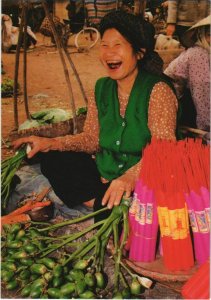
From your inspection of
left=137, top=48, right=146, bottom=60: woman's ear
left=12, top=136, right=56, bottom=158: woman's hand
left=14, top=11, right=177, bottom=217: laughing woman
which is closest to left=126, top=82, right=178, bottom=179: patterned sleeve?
left=14, top=11, right=177, bottom=217: laughing woman

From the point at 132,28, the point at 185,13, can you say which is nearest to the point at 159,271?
the point at 132,28

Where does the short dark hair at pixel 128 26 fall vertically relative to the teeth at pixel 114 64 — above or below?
above

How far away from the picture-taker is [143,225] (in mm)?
1881

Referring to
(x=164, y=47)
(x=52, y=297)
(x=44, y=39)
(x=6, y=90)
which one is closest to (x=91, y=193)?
(x=52, y=297)

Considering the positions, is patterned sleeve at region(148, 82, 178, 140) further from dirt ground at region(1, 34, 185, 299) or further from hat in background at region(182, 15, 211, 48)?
dirt ground at region(1, 34, 185, 299)

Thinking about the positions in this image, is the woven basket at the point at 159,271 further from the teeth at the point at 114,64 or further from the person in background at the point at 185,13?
the person in background at the point at 185,13

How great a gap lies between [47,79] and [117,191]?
5.50 meters

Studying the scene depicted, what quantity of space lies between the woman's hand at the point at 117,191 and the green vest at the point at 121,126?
1.36 ft

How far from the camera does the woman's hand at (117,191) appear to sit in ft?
6.31

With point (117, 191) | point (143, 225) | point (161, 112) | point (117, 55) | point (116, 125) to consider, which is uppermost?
point (117, 55)

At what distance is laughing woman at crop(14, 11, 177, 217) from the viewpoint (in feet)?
7.28

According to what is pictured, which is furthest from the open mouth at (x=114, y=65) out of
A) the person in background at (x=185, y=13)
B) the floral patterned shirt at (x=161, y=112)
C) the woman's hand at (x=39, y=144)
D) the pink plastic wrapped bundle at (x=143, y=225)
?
the person in background at (x=185, y=13)

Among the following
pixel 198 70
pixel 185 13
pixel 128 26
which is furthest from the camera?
pixel 185 13

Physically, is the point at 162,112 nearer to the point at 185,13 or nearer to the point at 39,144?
the point at 39,144
